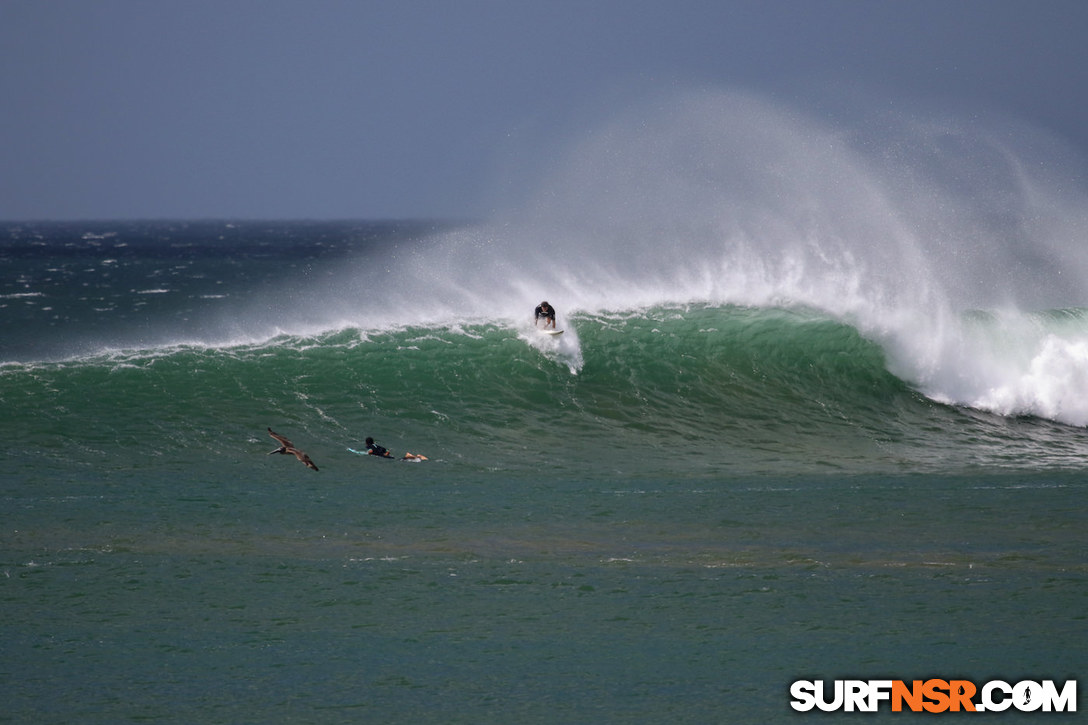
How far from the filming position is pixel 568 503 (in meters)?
14.6

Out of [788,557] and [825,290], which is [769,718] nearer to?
[788,557]

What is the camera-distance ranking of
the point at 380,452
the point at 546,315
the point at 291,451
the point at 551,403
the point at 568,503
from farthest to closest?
the point at 546,315
the point at 551,403
the point at 380,452
the point at 291,451
the point at 568,503

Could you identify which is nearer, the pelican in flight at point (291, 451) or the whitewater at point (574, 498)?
the whitewater at point (574, 498)

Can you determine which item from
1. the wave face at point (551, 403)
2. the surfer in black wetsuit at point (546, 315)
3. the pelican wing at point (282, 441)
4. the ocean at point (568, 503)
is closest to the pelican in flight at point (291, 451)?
the pelican wing at point (282, 441)

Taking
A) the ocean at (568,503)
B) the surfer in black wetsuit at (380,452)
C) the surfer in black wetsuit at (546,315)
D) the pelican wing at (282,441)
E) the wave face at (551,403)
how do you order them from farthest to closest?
1. the surfer in black wetsuit at (546,315)
2. the wave face at (551,403)
3. the surfer in black wetsuit at (380,452)
4. the pelican wing at (282,441)
5. the ocean at (568,503)

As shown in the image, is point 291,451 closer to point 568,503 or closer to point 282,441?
point 282,441

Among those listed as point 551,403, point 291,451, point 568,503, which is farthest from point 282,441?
point 551,403

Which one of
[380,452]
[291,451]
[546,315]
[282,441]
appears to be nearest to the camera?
[282,441]

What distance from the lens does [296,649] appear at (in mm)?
10039

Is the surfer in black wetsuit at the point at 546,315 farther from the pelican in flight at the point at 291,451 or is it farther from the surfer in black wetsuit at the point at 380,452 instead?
the pelican in flight at the point at 291,451

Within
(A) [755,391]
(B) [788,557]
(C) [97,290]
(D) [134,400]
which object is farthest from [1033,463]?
(C) [97,290]

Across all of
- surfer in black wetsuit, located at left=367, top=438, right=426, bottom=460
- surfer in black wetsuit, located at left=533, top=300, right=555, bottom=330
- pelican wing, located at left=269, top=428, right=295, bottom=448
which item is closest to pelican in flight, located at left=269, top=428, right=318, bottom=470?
pelican wing, located at left=269, top=428, right=295, bottom=448

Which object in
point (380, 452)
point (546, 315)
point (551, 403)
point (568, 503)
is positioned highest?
point (546, 315)

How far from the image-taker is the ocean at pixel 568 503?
9602mm
